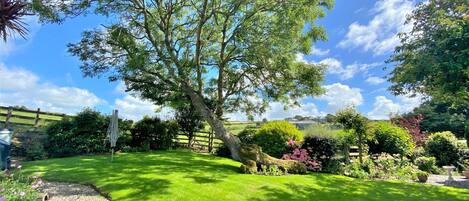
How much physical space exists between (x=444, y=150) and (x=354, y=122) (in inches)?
257

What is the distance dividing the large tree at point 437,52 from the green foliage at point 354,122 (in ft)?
6.19

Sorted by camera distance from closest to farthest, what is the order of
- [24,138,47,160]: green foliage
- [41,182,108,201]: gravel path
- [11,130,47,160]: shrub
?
[41,182,108,201]: gravel path → [24,138,47,160]: green foliage → [11,130,47,160]: shrub

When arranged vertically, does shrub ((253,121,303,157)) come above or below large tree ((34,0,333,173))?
below

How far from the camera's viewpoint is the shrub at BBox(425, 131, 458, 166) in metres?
14.8

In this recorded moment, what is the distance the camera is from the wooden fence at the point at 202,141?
1831 centimetres

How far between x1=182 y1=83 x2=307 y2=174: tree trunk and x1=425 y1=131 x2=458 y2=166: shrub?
8.66 meters


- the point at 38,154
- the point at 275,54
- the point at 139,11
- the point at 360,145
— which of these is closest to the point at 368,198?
the point at 360,145

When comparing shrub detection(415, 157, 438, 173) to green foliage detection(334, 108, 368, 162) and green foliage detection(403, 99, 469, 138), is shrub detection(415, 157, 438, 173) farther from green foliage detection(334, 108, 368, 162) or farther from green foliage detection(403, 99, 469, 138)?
green foliage detection(403, 99, 469, 138)

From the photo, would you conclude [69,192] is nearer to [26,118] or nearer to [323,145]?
[323,145]

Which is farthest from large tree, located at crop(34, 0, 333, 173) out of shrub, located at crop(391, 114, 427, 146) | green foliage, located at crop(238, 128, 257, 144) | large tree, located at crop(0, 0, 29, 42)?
shrub, located at crop(391, 114, 427, 146)

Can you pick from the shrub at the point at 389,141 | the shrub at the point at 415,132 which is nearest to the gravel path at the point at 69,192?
the shrub at the point at 389,141

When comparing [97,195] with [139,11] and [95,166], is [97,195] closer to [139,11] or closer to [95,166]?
[95,166]

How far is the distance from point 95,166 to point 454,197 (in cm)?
1020

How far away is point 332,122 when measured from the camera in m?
12.4
